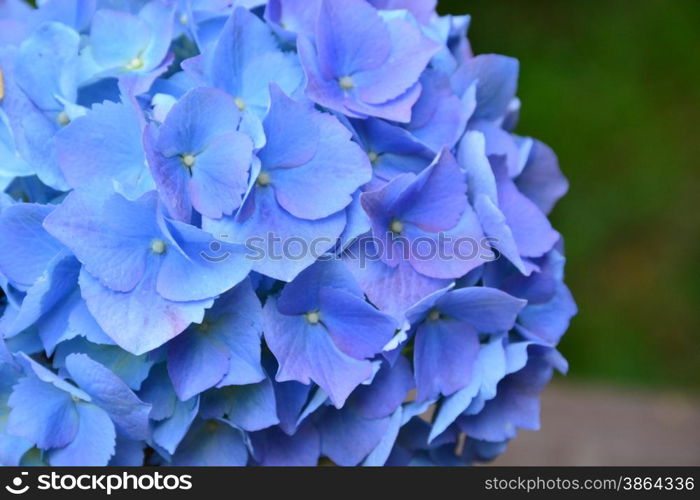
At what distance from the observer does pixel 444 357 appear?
0.56 m

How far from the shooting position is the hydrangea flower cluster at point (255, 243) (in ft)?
1.60

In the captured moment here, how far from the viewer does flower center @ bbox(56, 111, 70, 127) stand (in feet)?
1.75

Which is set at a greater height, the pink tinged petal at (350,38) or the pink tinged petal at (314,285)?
the pink tinged petal at (350,38)

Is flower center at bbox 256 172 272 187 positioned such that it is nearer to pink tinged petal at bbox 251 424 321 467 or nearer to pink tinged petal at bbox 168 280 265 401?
pink tinged petal at bbox 168 280 265 401

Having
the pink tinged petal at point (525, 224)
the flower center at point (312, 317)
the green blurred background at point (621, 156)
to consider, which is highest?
the pink tinged petal at point (525, 224)

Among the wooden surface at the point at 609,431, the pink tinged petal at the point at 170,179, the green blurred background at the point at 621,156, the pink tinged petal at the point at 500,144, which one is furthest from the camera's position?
the green blurred background at the point at 621,156

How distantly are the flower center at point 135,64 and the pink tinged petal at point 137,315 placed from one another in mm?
130

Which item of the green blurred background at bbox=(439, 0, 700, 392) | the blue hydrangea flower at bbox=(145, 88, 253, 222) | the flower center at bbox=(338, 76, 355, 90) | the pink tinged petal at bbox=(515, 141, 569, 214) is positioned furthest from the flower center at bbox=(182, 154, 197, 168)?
the green blurred background at bbox=(439, 0, 700, 392)

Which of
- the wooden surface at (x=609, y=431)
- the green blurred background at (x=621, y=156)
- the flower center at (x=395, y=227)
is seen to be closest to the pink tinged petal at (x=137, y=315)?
the flower center at (x=395, y=227)

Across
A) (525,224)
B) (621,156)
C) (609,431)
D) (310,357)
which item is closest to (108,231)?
(310,357)

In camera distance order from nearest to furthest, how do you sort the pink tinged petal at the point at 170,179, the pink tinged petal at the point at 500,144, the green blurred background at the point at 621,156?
the pink tinged petal at the point at 170,179 < the pink tinged petal at the point at 500,144 < the green blurred background at the point at 621,156

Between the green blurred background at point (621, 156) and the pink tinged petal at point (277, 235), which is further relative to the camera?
the green blurred background at point (621, 156)

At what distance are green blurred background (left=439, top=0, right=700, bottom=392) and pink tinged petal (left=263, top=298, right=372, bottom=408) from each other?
95cm

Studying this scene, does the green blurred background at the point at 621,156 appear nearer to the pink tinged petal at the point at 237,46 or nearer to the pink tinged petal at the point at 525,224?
the pink tinged petal at the point at 525,224
